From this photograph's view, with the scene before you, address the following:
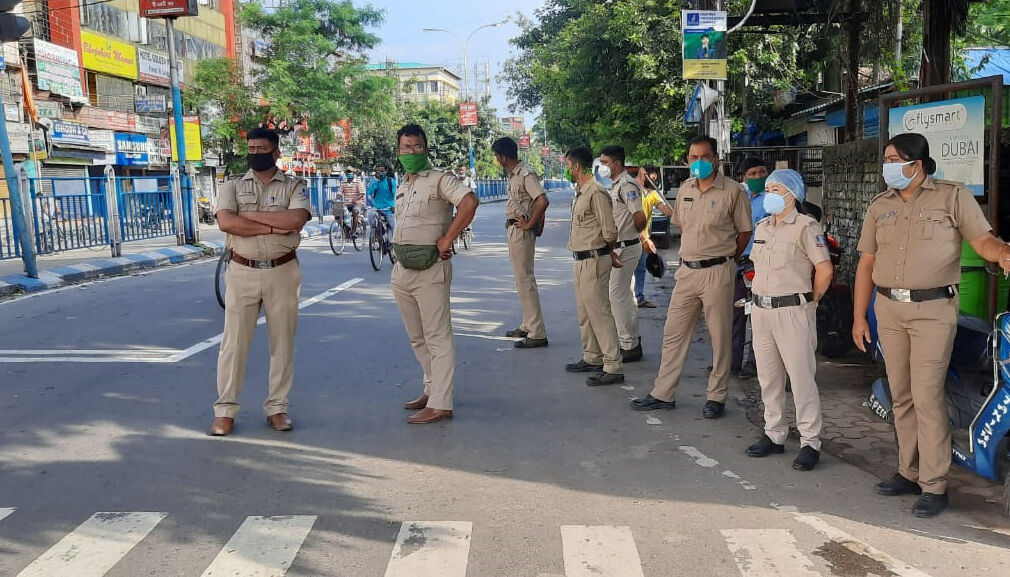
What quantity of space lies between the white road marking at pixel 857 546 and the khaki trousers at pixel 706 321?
1920 millimetres

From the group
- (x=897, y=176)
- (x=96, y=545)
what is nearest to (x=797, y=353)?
(x=897, y=176)

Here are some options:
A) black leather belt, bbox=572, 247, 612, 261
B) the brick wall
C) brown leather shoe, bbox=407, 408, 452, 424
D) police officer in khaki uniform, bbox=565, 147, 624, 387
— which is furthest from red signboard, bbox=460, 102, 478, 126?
brown leather shoe, bbox=407, 408, 452, 424

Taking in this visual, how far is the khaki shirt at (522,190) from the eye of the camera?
864 cm

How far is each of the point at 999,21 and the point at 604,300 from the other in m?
13.2

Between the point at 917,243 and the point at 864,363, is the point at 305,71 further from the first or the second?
the point at 917,243

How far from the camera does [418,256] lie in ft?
19.8

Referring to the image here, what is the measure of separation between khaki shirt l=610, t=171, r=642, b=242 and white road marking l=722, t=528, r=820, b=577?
4.03 meters

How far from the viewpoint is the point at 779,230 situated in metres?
5.17

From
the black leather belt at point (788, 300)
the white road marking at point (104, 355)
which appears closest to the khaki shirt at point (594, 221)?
the black leather belt at point (788, 300)

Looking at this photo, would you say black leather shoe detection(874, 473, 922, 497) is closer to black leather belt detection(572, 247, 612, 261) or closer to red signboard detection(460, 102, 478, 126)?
black leather belt detection(572, 247, 612, 261)

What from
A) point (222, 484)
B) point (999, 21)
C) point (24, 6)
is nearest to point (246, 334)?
point (222, 484)

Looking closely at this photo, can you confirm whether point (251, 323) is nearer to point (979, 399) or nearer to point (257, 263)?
point (257, 263)

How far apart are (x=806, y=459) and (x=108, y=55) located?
1451 inches

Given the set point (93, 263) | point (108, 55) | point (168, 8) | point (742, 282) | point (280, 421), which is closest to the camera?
point (280, 421)
